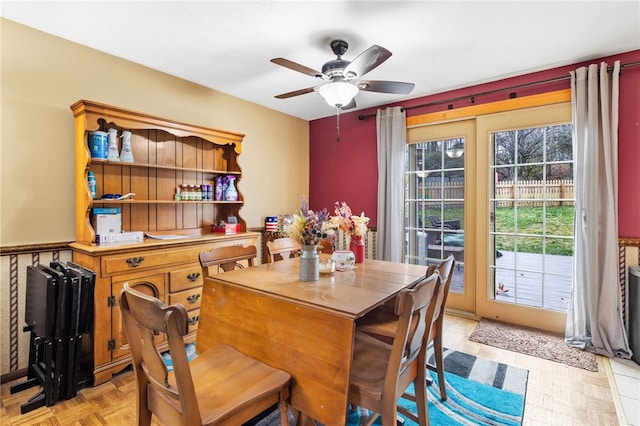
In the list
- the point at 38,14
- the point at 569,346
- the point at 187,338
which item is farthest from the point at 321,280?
the point at 38,14

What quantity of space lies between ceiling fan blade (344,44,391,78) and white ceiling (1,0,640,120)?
1.08ft

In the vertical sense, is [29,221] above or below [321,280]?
above

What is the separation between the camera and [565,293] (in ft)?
9.96

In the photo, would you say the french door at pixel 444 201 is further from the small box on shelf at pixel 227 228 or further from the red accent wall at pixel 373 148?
the small box on shelf at pixel 227 228

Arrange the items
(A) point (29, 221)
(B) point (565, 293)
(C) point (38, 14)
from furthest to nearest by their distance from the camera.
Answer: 1. (B) point (565, 293)
2. (A) point (29, 221)
3. (C) point (38, 14)

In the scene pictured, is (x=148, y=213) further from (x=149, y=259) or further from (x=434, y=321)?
(x=434, y=321)

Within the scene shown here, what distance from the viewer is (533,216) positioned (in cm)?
317

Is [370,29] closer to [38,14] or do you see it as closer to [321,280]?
[321,280]

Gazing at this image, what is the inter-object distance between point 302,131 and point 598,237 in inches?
141

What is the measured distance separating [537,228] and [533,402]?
5.69 ft

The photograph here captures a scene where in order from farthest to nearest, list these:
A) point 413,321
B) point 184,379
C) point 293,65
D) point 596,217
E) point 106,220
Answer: point 596,217, point 106,220, point 293,65, point 413,321, point 184,379

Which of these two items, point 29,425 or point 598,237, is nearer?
point 29,425

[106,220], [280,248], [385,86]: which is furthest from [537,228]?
[106,220]

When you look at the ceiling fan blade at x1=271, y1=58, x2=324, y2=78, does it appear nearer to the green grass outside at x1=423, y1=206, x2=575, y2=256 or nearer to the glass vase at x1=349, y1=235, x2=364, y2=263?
the glass vase at x1=349, y1=235, x2=364, y2=263
